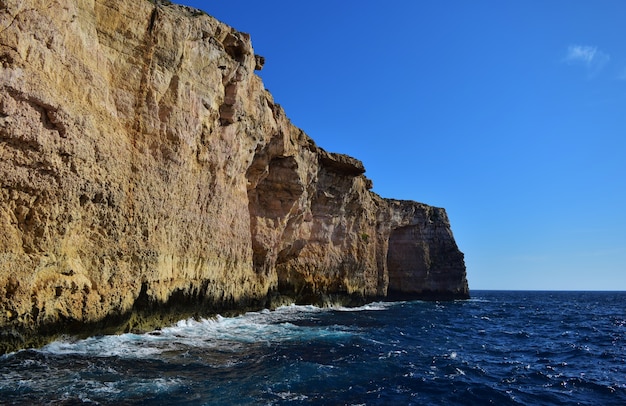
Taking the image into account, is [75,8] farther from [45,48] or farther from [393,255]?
[393,255]

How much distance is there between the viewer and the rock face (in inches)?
459

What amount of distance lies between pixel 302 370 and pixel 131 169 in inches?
395

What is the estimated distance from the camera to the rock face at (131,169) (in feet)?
38.2

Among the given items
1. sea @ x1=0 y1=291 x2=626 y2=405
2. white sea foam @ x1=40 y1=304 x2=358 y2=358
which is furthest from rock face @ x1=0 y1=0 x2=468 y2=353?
sea @ x1=0 y1=291 x2=626 y2=405

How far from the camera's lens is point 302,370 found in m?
12.4

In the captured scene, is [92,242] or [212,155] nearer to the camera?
[92,242]

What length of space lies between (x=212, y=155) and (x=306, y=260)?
18.8 metres

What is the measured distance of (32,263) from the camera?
460 inches

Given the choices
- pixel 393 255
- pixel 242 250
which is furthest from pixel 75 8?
pixel 393 255

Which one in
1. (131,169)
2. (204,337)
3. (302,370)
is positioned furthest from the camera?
(204,337)

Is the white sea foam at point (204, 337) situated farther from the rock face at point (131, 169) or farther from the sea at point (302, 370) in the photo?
the rock face at point (131, 169)

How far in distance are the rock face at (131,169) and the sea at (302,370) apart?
5.54 feet

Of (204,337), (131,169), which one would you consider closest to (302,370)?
(204,337)

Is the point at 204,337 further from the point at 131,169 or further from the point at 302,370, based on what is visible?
the point at 131,169
